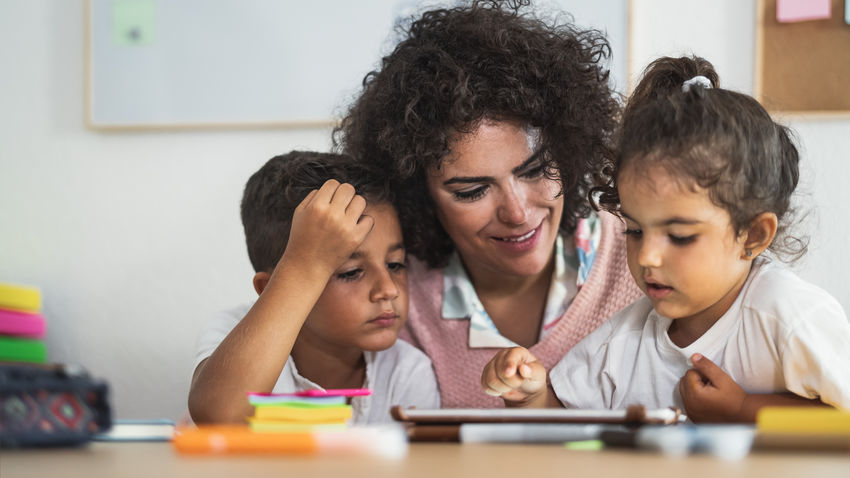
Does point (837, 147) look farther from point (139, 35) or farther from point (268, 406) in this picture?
point (139, 35)

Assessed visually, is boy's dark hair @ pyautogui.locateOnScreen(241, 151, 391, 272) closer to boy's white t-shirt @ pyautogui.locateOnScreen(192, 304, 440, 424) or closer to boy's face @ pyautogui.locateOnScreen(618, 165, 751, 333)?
boy's white t-shirt @ pyautogui.locateOnScreen(192, 304, 440, 424)

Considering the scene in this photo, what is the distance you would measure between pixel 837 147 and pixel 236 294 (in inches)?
50.2

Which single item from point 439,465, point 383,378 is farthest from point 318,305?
point 439,465

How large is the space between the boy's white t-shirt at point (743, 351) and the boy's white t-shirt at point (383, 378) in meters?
0.30

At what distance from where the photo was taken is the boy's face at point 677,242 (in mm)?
978

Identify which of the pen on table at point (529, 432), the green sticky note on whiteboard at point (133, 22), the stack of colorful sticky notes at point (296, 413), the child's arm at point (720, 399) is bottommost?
the child's arm at point (720, 399)

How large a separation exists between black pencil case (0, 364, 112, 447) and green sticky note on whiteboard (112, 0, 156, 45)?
1447 millimetres

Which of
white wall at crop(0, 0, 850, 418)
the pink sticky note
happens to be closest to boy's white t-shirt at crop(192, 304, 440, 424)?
white wall at crop(0, 0, 850, 418)

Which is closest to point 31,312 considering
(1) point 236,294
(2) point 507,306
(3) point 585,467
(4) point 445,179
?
(3) point 585,467

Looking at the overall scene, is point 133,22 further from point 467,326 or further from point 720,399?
point 720,399

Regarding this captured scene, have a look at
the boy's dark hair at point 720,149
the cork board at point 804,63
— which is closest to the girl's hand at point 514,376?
the boy's dark hair at point 720,149

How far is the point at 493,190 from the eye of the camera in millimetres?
1282

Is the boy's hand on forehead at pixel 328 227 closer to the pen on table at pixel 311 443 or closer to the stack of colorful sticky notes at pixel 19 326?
the stack of colorful sticky notes at pixel 19 326

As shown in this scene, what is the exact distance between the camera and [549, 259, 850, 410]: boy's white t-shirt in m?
0.95
